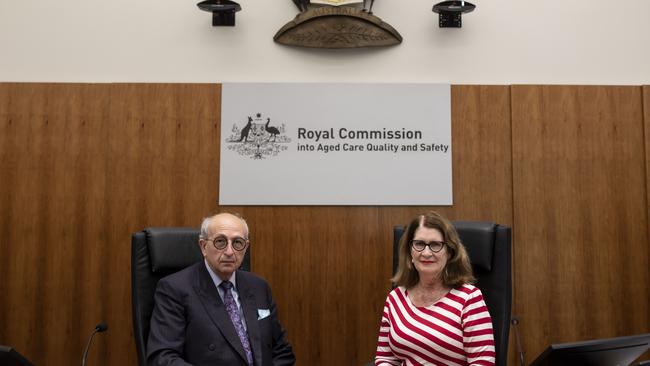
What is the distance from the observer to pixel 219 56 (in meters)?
3.78

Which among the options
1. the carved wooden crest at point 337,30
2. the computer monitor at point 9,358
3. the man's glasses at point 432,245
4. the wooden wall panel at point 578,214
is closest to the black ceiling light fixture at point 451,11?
the carved wooden crest at point 337,30

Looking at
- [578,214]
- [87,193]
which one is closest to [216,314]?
[87,193]

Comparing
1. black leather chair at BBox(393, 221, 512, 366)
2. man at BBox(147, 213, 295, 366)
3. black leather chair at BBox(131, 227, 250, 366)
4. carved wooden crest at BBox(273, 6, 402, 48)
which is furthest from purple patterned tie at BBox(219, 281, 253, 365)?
carved wooden crest at BBox(273, 6, 402, 48)

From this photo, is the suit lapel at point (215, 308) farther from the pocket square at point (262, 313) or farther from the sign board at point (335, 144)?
the sign board at point (335, 144)

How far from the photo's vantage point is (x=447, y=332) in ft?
6.64

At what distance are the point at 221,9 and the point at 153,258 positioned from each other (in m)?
1.91

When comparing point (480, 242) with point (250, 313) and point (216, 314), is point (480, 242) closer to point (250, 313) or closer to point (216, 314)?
point (250, 313)

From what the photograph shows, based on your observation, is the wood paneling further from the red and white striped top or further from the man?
the red and white striped top

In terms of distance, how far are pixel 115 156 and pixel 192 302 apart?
5.78 feet

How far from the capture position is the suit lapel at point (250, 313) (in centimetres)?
225

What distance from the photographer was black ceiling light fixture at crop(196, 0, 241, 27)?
3.62 m

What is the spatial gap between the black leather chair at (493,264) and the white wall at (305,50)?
4.97ft

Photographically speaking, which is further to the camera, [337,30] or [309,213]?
[337,30]

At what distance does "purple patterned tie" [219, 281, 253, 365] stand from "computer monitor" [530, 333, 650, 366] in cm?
117
